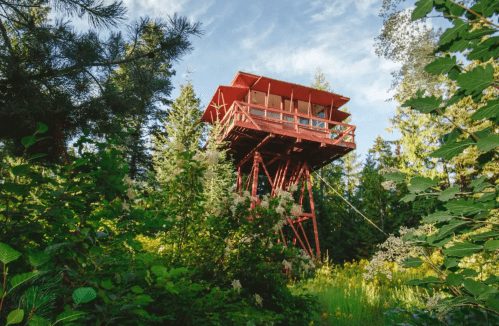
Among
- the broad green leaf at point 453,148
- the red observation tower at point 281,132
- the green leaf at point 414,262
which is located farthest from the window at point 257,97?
the broad green leaf at point 453,148

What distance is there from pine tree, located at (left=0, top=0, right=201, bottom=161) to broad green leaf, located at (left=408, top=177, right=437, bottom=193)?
3.43 meters

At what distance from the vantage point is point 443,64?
117 centimetres

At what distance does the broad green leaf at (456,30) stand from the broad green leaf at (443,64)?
0.28ft

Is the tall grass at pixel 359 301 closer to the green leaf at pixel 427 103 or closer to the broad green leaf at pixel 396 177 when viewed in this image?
the broad green leaf at pixel 396 177

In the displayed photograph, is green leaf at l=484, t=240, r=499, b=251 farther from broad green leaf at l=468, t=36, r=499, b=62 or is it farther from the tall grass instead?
the tall grass

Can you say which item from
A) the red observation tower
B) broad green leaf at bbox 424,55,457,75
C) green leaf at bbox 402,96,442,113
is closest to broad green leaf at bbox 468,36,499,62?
broad green leaf at bbox 424,55,457,75

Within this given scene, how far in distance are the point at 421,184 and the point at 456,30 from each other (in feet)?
2.13

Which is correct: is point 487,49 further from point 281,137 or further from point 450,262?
point 281,137

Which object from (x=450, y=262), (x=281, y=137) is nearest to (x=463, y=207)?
(x=450, y=262)

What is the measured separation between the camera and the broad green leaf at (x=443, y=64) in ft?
3.81

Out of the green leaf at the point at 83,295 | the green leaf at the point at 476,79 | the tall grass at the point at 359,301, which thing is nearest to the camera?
the green leaf at the point at 83,295

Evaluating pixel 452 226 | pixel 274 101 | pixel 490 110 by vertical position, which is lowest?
pixel 452 226

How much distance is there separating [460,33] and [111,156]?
1.95 m

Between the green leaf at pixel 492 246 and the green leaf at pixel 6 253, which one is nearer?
the green leaf at pixel 6 253
